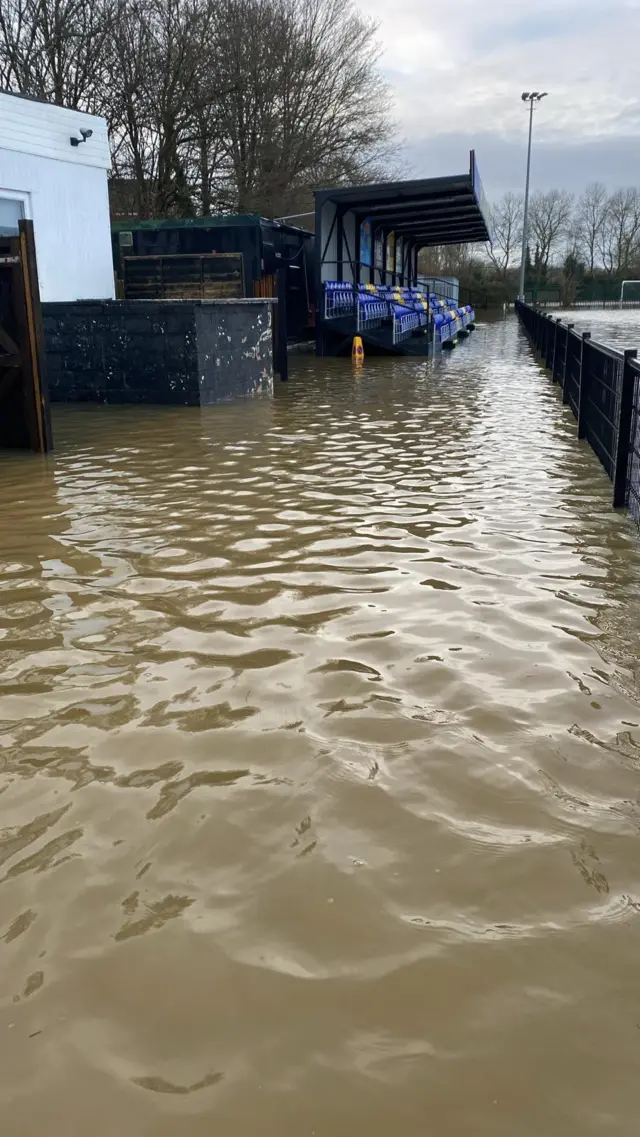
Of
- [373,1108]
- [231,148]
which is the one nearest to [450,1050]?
[373,1108]

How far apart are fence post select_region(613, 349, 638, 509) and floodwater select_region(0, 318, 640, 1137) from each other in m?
0.73

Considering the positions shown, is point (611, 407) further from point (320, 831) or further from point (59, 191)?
point (59, 191)

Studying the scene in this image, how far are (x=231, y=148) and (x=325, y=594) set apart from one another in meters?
32.2

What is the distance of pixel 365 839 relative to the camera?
9.28ft

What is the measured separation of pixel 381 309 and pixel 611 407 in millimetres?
17625

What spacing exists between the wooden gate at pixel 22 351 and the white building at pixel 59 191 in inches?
170

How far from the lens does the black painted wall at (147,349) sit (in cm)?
1239

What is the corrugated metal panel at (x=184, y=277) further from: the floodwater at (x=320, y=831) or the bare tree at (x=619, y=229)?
the bare tree at (x=619, y=229)

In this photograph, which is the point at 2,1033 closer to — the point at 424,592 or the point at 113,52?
the point at 424,592

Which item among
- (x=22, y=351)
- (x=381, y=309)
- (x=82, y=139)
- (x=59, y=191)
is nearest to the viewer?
(x=22, y=351)

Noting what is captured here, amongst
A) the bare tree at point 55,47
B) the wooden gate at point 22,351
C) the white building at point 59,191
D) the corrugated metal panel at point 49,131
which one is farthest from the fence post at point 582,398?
the bare tree at point 55,47

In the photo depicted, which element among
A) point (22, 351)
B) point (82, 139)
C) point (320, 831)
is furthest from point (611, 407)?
point (82, 139)

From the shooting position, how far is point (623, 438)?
6941 mm

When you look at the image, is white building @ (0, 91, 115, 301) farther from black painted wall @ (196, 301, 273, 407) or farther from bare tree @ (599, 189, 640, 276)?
bare tree @ (599, 189, 640, 276)
